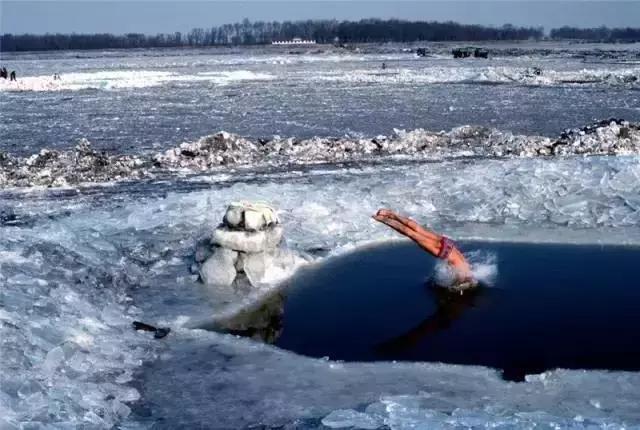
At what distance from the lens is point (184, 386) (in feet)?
19.5

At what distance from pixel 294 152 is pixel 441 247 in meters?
9.26

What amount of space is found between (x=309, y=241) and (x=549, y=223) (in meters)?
3.40

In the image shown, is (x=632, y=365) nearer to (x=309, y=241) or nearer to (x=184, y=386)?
(x=184, y=386)

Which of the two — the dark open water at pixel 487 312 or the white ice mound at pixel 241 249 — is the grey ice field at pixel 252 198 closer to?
the white ice mound at pixel 241 249

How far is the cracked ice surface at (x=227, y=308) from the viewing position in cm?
543

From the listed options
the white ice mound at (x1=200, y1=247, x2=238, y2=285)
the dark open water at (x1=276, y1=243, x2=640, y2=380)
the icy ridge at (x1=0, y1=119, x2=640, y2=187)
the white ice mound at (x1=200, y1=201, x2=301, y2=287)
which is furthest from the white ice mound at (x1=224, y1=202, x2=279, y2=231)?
the icy ridge at (x1=0, y1=119, x2=640, y2=187)

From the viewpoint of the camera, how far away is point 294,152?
56.1ft

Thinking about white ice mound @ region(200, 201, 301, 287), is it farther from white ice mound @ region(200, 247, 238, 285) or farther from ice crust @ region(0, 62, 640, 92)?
ice crust @ region(0, 62, 640, 92)

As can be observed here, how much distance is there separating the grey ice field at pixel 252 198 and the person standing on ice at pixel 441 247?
1.31 metres

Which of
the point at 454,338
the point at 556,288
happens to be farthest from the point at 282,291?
the point at 556,288

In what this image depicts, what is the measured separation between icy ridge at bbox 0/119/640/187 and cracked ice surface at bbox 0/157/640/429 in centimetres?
201

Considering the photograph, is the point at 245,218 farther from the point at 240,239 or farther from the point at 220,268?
the point at 220,268

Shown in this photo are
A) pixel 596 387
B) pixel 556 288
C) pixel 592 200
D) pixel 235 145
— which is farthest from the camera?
pixel 235 145

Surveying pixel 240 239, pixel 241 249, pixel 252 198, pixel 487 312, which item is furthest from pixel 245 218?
pixel 252 198
